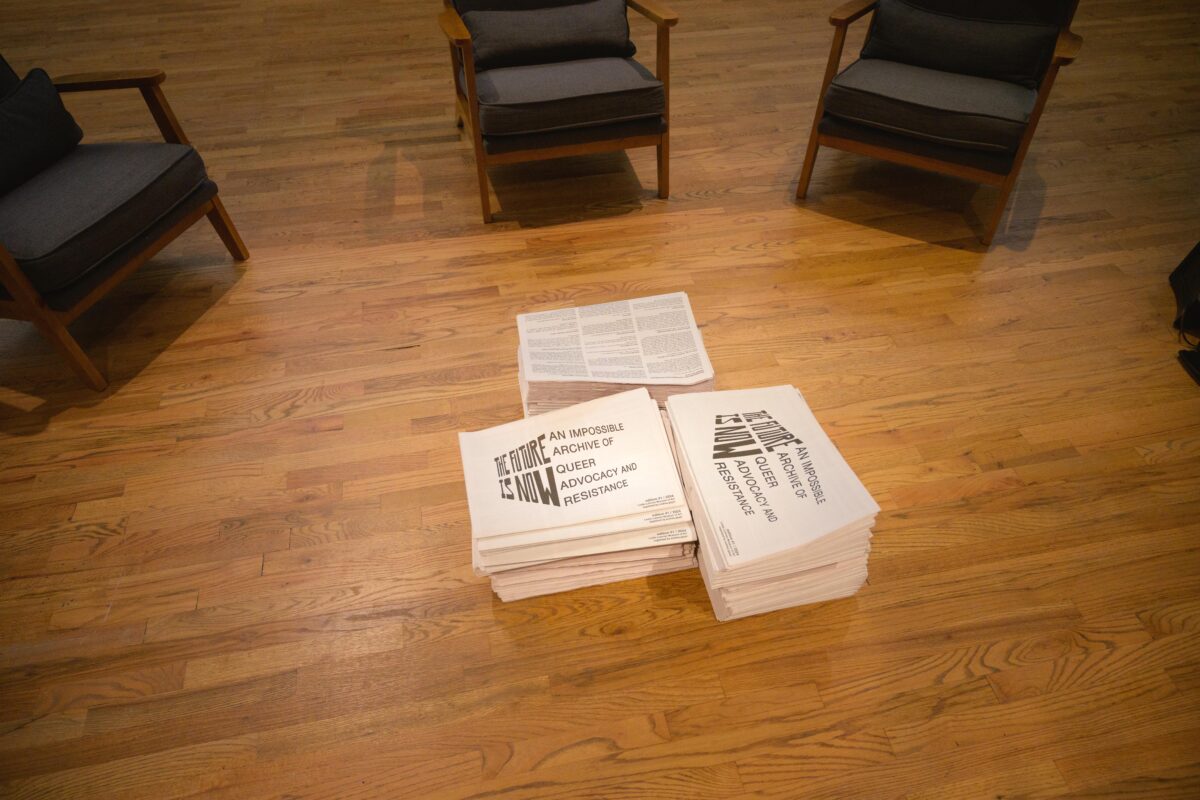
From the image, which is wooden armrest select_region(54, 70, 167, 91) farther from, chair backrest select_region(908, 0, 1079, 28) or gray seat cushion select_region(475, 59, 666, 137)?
chair backrest select_region(908, 0, 1079, 28)

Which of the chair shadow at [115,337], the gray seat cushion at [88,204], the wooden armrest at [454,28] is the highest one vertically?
the wooden armrest at [454,28]

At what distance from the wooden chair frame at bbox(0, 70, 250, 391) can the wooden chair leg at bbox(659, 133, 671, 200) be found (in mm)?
1538

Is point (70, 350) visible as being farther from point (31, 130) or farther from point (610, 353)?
point (610, 353)

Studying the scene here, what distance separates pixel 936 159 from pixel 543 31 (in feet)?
4.76

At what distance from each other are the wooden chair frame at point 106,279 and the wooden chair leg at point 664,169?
1.54 metres

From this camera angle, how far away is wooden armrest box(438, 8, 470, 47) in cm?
228

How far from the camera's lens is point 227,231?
2453 mm

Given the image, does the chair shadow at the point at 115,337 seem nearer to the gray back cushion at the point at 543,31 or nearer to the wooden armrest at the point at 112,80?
the wooden armrest at the point at 112,80

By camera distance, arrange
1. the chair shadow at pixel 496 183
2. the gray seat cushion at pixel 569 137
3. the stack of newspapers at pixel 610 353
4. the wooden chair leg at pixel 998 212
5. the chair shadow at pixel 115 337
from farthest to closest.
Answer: the chair shadow at pixel 496 183 < the gray seat cushion at pixel 569 137 < the wooden chair leg at pixel 998 212 < the chair shadow at pixel 115 337 < the stack of newspapers at pixel 610 353

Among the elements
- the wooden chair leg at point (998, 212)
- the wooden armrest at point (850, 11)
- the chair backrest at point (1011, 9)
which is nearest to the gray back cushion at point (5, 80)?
the wooden armrest at point (850, 11)

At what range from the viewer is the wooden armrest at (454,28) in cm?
228

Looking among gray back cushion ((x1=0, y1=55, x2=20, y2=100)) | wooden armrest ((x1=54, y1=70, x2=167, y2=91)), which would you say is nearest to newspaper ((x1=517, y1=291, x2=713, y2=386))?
wooden armrest ((x1=54, y1=70, x2=167, y2=91))

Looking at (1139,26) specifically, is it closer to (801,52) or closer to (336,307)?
(801,52)

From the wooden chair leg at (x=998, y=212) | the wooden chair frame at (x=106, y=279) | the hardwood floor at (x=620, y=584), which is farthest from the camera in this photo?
the wooden chair leg at (x=998, y=212)
